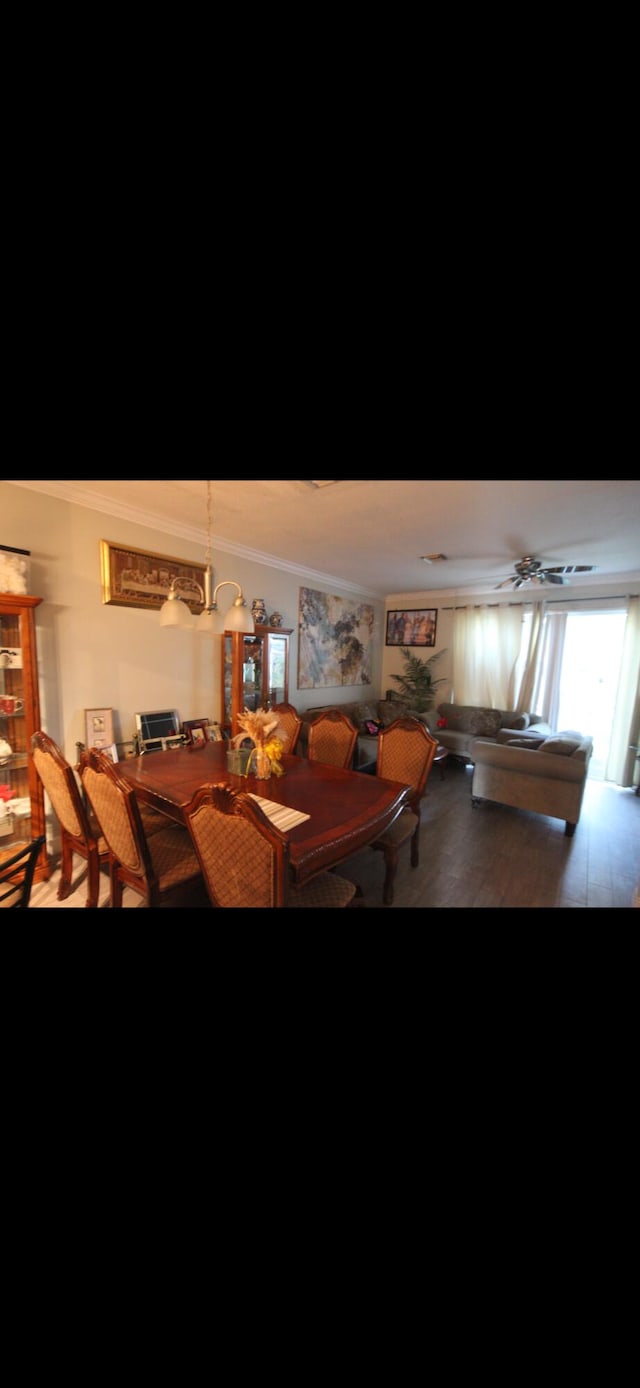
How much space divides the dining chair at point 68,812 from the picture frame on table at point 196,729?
3.20 ft

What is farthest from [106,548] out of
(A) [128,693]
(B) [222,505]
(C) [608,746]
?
(C) [608,746]

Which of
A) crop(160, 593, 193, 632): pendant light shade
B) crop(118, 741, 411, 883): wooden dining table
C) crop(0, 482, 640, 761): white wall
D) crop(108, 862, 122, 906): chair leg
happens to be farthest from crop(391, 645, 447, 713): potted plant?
crop(108, 862, 122, 906): chair leg

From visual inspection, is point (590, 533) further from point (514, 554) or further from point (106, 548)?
point (106, 548)

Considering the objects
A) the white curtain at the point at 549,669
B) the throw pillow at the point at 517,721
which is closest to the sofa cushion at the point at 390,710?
the throw pillow at the point at 517,721

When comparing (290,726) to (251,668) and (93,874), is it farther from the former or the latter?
(93,874)

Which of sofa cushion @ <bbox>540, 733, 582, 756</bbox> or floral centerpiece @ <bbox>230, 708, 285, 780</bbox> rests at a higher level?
floral centerpiece @ <bbox>230, 708, 285, 780</bbox>

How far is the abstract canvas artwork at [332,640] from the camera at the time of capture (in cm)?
411

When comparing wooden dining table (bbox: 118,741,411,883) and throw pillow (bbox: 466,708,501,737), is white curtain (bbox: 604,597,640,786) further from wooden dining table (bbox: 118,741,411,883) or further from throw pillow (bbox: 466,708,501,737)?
wooden dining table (bbox: 118,741,411,883)

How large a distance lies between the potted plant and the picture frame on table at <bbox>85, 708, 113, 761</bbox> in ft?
12.1

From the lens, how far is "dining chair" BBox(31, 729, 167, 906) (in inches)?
63.8

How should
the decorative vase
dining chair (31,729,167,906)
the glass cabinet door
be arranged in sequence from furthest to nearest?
1. the glass cabinet door
2. the decorative vase
3. dining chair (31,729,167,906)
